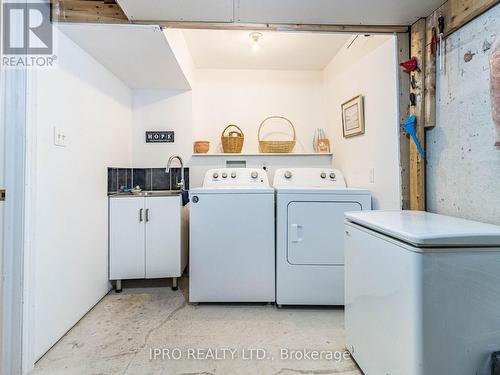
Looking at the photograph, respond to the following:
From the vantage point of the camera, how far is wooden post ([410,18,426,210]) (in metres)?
1.58

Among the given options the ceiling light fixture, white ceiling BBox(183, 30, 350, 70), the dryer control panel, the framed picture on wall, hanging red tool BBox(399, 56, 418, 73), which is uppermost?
white ceiling BBox(183, 30, 350, 70)

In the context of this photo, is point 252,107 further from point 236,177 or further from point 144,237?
point 144,237

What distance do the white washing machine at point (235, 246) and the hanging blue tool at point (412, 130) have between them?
1001 mm

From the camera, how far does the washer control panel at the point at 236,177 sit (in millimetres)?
2580

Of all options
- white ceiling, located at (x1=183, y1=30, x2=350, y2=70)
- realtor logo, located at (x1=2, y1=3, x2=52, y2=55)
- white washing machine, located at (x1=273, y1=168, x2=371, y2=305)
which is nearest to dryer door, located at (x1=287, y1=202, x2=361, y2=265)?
white washing machine, located at (x1=273, y1=168, x2=371, y2=305)

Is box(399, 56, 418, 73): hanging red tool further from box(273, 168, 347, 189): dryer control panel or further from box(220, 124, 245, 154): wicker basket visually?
box(220, 124, 245, 154): wicker basket

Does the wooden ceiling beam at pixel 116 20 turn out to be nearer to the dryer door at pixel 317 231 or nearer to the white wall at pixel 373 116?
the white wall at pixel 373 116

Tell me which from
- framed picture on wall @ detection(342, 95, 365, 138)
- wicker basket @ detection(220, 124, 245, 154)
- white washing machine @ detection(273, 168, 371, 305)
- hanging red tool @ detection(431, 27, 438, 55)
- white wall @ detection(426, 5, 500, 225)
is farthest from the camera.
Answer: wicker basket @ detection(220, 124, 245, 154)

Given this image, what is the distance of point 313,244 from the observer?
2.00 m

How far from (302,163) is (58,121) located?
217 centimetres

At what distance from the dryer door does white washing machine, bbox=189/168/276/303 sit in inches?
7.7

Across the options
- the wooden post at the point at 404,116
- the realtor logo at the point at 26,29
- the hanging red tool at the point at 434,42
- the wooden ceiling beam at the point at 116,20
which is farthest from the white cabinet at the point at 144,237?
the hanging red tool at the point at 434,42

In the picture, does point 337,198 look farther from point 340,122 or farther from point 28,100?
point 28,100

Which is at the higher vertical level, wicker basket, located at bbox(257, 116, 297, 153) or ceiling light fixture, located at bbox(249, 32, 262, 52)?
ceiling light fixture, located at bbox(249, 32, 262, 52)
